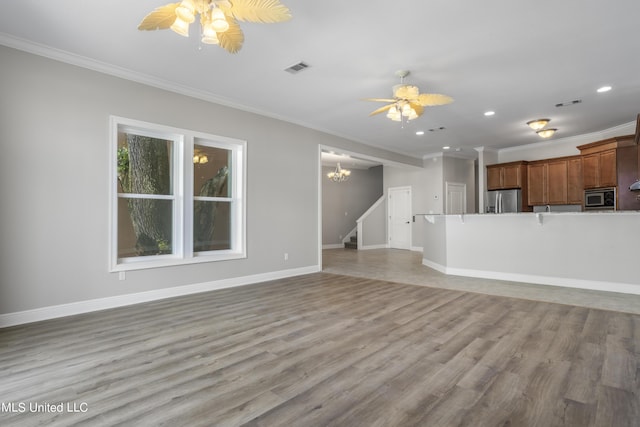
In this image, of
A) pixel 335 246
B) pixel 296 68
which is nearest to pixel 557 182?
pixel 335 246

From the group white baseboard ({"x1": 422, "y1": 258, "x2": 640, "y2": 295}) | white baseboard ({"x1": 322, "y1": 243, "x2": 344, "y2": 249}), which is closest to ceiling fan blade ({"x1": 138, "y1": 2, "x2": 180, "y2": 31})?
white baseboard ({"x1": 422, "y1": 258, "x2": 640, "y2": 295})

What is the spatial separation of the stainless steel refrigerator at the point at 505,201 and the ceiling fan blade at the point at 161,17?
833 cm

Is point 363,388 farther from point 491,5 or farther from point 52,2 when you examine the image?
point 52,2

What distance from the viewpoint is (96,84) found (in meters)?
3.90

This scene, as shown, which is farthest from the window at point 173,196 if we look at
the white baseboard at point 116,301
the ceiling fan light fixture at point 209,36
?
the ceiling fan light fixture at point 209,36

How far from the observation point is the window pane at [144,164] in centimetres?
422

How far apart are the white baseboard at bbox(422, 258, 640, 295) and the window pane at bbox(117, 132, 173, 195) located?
5.18 m

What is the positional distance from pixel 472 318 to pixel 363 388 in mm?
1951

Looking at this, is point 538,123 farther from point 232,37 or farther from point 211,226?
point 211,226

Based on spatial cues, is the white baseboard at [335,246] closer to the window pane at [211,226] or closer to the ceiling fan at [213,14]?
the window pane at [211,226]

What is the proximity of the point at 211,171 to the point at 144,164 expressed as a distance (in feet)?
3.25

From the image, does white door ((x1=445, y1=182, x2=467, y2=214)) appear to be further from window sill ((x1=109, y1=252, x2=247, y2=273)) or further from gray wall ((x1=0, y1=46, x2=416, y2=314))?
gray wall ((x1=0, y1=46, x2=416, y2=314))

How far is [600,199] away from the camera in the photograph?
6.75 metres

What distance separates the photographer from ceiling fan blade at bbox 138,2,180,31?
2.29 metres
